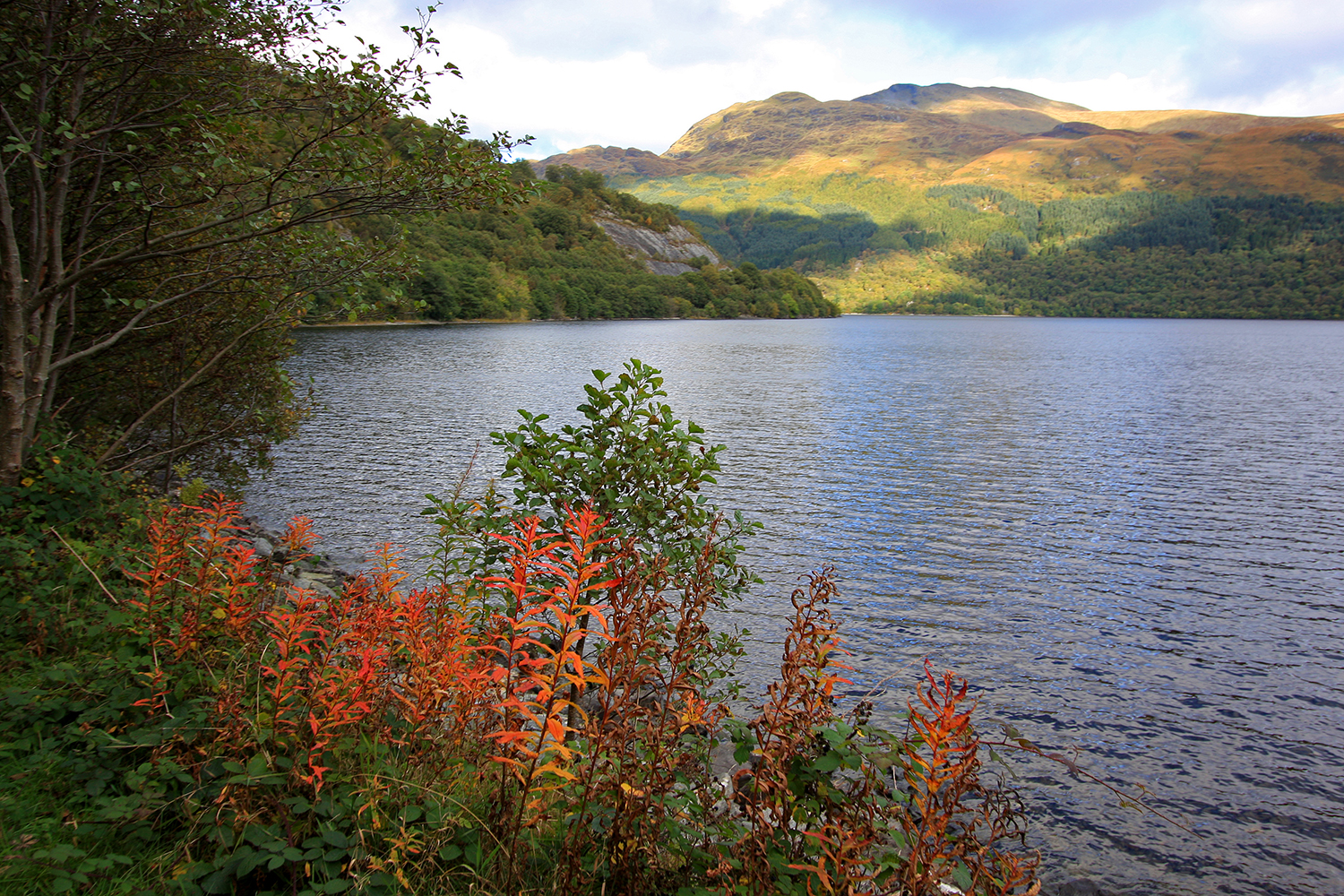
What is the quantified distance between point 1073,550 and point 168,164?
70.5 ft

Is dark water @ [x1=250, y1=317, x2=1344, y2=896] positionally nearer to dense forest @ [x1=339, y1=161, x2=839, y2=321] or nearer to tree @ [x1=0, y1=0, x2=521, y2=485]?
tree @ [x1=0, y1=0, x2=521, y2=485]

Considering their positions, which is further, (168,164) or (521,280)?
(521,280)

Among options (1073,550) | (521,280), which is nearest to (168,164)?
(1073,550)

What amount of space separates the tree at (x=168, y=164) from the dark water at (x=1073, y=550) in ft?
28.1

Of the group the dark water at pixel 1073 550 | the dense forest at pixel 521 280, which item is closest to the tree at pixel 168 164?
the dark water at pixel 1073 550

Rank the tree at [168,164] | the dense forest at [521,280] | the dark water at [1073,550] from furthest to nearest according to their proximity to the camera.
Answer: the dense forest at [521,280] → the dark water at [1073,550] → the tree at [168,164]

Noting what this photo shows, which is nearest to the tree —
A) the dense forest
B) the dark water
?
the dark water

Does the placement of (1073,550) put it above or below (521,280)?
below

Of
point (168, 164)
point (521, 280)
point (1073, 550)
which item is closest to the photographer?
point (168, 164)

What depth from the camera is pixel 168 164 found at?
28.5 feet

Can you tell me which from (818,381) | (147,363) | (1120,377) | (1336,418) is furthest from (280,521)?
(1120,377)

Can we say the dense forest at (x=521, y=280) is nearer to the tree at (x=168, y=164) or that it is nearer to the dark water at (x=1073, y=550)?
the dark water at (x=1073, y=550)

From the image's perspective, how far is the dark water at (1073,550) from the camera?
9.18 metres

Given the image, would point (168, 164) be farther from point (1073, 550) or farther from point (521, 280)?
point (521, 280)
